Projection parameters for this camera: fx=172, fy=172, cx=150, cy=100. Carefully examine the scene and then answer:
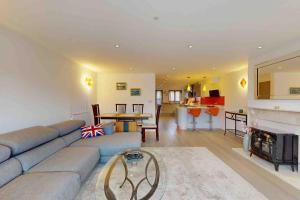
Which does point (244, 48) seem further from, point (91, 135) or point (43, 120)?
point (43, 120)

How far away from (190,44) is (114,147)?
98.4 inches

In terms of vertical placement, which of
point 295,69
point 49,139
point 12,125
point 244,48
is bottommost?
point 49,139

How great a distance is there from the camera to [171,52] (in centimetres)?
410

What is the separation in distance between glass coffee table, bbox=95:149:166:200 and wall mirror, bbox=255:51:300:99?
10.1 feet

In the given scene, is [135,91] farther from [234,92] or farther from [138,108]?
[234,92]

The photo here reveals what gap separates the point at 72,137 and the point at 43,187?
1.85 metres

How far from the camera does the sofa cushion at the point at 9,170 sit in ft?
5.81

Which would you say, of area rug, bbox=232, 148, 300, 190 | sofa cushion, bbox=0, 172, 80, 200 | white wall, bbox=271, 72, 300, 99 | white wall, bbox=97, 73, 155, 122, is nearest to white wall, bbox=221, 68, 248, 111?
white wall, bbox=271, 72, 300, 99

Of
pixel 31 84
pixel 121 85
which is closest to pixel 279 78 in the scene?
pixel 31 84

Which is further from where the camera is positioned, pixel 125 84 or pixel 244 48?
pixel 125 84

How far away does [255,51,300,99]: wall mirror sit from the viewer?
331 cm

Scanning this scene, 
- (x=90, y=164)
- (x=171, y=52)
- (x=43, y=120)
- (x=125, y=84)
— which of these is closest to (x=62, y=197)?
(x=90, y=164)

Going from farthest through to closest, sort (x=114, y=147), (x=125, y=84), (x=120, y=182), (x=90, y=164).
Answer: (x=125, y=84), (x=114, y=147), (x=90, y=164), (x=120, y=182)

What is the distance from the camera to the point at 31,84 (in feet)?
10.7
